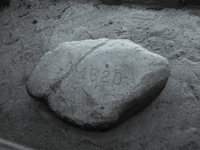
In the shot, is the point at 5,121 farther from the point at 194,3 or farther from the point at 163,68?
the point at 194,3

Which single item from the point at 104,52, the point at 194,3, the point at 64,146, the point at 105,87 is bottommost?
the point at 64,146

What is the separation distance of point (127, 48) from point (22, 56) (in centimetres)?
110

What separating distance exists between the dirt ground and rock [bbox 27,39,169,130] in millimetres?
125

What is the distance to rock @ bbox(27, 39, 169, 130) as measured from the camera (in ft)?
3.99

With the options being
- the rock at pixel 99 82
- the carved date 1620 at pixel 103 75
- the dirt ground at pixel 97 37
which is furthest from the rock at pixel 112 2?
the carved date 1620 at pixel 103 75

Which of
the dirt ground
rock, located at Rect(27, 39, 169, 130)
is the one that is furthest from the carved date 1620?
the dirt ground

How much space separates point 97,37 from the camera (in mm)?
1871

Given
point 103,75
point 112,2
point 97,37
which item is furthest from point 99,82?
point 112,2

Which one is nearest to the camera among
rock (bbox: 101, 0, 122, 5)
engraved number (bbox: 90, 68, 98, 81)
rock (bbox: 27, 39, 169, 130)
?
rock (bbox: 27, 39, 169, 130)

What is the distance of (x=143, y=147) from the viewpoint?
4.04 feet

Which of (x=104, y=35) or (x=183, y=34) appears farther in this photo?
(x=104, y=35)

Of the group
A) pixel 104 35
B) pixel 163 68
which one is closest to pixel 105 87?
pixel 163 68

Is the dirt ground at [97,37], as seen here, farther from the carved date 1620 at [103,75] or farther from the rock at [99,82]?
the carved date 1620 at [103,75]

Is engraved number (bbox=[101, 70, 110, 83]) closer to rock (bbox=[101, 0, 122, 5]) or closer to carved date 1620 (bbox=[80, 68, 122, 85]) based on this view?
carved date 1620 (bbox=[80, 68, 122, 85])
